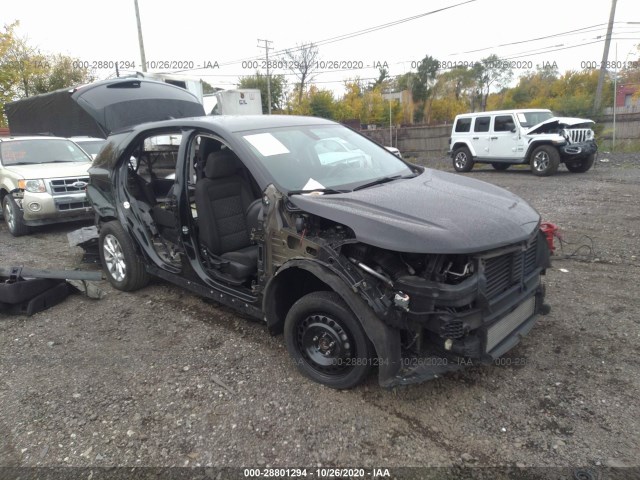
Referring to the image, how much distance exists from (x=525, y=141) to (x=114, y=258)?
1236cm

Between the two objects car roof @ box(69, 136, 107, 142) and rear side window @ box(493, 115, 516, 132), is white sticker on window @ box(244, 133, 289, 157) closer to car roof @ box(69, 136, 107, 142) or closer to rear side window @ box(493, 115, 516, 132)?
car roof @ box(69, 136, 107, 142)

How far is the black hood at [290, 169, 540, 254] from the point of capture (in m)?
2.38

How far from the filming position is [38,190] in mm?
7062

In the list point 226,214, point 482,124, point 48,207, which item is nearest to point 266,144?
point 226,214

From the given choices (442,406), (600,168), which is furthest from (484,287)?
(600,168)

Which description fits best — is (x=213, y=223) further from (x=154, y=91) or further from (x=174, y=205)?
(x=154, y=91)

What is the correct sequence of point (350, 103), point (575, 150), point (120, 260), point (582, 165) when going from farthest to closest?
point (350, 103)
point (582, 165)
point (575, 150)
point (120, 260)

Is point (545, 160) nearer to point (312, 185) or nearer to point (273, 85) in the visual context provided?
point (312, 185)

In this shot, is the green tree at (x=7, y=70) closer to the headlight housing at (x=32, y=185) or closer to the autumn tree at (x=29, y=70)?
the autumn tree at (x=29, y=70)

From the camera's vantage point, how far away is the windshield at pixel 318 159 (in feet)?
10.3

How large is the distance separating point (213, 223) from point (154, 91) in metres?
6.09

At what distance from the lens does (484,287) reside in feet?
Result: 8.14

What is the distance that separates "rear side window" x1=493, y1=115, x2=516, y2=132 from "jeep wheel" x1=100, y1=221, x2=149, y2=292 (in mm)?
12508

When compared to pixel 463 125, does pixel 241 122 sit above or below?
above
